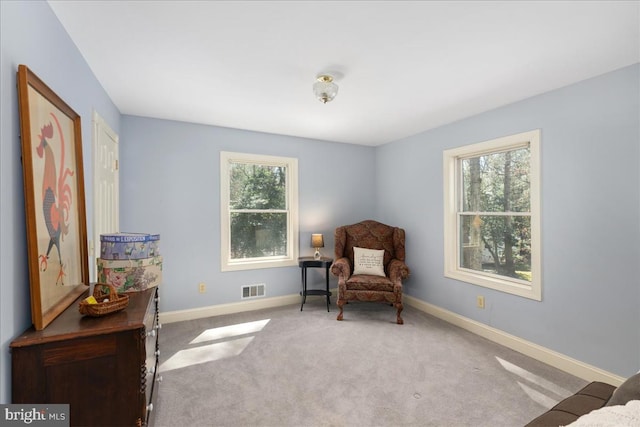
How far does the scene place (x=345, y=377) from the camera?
7.93ft

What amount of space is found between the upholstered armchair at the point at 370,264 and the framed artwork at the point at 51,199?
2.64m

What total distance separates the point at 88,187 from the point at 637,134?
12.9 ft

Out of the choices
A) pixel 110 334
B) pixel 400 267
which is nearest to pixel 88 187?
pixel 110 334

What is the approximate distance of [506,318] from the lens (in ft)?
9.95

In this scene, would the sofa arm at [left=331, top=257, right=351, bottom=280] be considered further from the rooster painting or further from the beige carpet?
the rooster painting

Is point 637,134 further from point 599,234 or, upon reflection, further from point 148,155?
point 148,155

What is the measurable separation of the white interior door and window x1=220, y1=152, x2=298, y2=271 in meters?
1.17

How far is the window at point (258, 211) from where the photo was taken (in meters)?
3.89

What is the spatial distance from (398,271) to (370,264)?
0.42 meters

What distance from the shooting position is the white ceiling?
163 centimetres

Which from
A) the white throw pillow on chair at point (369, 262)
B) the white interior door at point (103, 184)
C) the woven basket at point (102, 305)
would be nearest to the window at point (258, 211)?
the white throw pillow on chair at point (369, 262)

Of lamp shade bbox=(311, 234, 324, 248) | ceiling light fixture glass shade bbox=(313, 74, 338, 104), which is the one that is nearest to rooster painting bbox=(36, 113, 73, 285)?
ceiling light fixture glass shade bbox=(313, 74, 338, 104)

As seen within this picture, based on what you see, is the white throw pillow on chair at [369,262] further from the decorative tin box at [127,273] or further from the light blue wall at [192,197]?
the decorative tin box at [127,273]

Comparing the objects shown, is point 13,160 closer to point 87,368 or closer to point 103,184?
point 87,368
